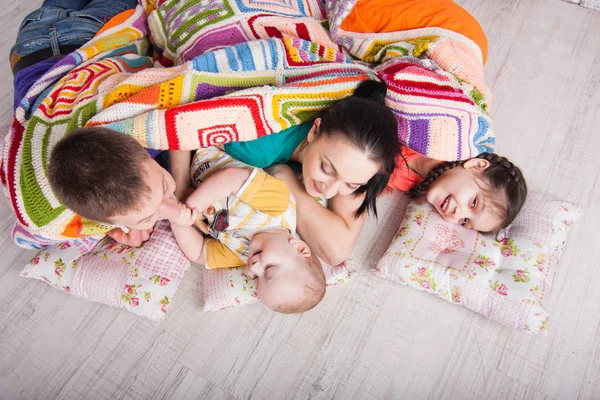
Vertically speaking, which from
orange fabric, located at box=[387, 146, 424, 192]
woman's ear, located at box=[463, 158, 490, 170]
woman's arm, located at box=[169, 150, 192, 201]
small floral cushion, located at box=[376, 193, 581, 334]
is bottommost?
small floral cushion, located at box=[376, 193, 581, 334]

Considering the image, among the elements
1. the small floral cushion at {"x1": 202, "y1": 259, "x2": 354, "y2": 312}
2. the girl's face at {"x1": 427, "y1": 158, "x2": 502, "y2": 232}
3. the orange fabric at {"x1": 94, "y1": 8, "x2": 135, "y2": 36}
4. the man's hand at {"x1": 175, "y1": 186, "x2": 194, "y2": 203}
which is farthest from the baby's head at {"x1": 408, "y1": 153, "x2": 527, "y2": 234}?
the orange fabric at {"x1": 94, "y1": 8, "x2": 135, "y2": 36}

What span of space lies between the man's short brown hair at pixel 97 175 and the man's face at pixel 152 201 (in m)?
0.01

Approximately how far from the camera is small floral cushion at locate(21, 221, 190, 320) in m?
1.02

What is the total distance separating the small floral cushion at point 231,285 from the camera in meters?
1.04

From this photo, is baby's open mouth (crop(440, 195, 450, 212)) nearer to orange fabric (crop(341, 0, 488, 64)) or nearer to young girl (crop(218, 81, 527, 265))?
young girl (crop(218, 81, 527, 265))

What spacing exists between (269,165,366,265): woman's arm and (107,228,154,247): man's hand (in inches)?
13.7

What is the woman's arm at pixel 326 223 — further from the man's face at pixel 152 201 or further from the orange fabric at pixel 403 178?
the man's face at pixel 152 201

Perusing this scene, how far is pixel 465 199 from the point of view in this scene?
1074 millimetres

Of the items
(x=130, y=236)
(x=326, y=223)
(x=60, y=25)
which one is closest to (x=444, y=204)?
(x=326, y=223)

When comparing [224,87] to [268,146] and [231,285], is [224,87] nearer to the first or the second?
[268,146]

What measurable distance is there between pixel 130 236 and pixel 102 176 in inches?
13.6

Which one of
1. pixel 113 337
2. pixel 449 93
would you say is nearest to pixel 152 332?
A: pixel 113 337

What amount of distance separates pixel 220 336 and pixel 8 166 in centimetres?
58

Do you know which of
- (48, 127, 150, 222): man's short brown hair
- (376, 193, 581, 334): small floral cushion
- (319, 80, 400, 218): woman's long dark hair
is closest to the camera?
(48, 127, 150, 222): man's short brown hair
